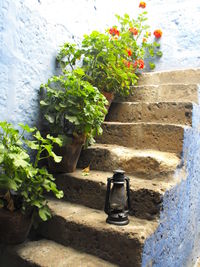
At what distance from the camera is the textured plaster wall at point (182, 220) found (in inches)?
57.8

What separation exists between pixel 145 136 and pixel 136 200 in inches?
27.0

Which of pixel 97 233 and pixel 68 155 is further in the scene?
pixel 68 155

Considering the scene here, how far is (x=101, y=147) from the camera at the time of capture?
6.95 feet

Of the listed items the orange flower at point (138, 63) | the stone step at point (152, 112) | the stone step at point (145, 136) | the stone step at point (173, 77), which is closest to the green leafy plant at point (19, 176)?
the stone step at point (145, 136)

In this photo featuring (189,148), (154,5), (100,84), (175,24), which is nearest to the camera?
(189,148)

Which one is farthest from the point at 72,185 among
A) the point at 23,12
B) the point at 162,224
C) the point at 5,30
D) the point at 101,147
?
the point at 23,12

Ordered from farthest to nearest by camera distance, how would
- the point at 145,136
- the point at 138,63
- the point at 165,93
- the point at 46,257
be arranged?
the point at 138,63
the point at 165,93
the point at 145,136
the point at 46,257

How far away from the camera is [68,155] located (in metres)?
1.89

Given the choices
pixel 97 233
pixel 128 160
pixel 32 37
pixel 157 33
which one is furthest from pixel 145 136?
pixel 157 33

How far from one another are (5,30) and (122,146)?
1.31 meters

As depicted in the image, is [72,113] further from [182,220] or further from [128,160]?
[182,220]

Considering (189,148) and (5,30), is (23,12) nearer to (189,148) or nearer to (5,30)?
(5,30)

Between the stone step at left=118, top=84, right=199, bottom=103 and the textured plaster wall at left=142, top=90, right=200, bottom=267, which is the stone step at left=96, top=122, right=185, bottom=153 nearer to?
the textured plaster wall at left=142, top=90, right=200, bottom=267

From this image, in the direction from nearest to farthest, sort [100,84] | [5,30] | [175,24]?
[5,30]
[100,84]
[175,24]
